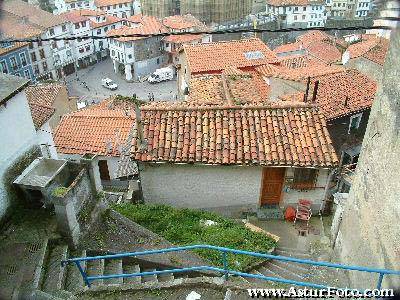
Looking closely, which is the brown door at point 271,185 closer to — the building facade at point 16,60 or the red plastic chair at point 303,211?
the red plastic chair at point 303,211

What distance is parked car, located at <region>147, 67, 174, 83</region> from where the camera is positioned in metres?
53.8

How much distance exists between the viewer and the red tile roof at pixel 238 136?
11859 millimetres

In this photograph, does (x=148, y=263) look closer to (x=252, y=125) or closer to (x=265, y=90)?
(x=252, y=125)

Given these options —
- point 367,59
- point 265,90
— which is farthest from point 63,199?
point 367,59

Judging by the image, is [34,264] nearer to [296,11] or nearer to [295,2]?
[295,2]

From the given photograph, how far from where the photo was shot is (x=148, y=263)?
367 inches

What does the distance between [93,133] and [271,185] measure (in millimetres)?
13960

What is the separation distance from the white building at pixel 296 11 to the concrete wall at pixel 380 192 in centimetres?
6674

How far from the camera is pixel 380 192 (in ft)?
25.7

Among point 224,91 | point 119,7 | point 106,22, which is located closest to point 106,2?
point 119,7

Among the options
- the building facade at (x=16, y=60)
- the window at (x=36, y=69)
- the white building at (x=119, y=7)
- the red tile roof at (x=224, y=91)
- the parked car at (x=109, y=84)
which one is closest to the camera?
the red tile roof at (x=224, y=91)

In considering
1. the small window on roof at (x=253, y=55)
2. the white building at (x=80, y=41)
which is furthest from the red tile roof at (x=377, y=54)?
the white building at (x=80, y=41)

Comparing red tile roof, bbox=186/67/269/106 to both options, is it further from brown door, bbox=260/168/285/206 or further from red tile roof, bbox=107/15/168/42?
red tile roof, bbox=107/15/168/42

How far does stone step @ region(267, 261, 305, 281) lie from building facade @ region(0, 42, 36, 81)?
41.0 meters
